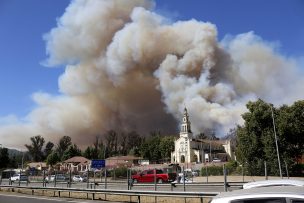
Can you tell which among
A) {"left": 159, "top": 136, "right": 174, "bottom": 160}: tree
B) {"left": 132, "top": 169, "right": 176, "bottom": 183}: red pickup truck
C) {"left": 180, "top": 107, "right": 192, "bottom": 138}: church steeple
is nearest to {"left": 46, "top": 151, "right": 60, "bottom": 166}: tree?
{"left": 159, "top": 136, "right": 174, "bottom": 160}: tree

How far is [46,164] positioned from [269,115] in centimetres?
10985

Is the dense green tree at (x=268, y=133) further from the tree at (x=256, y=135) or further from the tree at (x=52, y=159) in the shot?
the tree at (x=52, y=159)

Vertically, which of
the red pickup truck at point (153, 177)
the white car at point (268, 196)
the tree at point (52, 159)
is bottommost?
the red pickup truck at point (153, 177)

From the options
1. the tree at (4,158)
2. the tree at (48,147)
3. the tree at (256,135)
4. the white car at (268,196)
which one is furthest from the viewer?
the tree at (48,147)

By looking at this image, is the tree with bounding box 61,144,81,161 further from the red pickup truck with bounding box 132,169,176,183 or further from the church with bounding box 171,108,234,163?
the red pickup truck with bounding box 132,169,176,183

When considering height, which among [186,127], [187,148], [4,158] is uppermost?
[186,127]

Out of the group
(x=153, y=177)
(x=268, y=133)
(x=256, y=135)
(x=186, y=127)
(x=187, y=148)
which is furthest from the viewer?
(x=186, y=127)

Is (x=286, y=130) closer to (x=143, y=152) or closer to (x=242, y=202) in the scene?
(x=242, y=202)

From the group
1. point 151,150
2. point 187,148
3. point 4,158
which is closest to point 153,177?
point 151,150

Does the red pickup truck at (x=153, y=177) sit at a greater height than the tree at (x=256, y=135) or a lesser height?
lesser

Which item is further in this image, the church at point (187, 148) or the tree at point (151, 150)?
the church at point (187, 148)

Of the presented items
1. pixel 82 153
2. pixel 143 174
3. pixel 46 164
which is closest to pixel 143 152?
pixel 82 153

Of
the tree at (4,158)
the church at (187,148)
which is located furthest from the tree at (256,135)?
the tree at (4,158)

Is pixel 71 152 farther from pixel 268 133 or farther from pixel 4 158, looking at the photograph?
pixel 268 133
